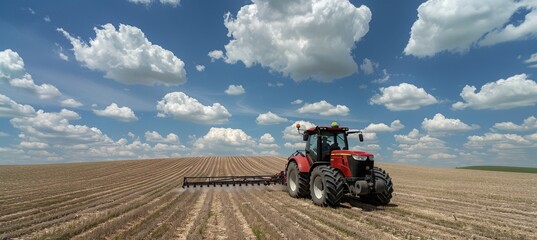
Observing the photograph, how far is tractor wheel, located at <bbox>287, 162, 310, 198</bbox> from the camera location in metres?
11.9

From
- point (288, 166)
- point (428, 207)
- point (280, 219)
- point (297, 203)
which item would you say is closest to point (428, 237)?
point (280, 219)

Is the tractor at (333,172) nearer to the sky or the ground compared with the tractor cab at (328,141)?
nearer to the ground

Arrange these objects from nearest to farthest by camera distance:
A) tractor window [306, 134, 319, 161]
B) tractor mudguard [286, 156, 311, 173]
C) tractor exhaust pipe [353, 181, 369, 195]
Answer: tractor exhaust pipe [353, 181, 369, 195] < tractor window [306, 134, 319, 161] < tractor mudguard [286, 156, 311, 173]

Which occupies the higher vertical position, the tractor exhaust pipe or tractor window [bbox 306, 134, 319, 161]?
tractor window [bbox 306, 134, 319, 161]

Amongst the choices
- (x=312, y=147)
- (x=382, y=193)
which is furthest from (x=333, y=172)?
(x=312, y=147)

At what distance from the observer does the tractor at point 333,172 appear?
948cm

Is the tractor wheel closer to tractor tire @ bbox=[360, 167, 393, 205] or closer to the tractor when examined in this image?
the tractor

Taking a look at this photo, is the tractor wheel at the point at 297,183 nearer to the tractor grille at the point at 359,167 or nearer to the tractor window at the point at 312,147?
the tractor window at the point at 312,147

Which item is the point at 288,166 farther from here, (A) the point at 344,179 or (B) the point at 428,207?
(B) the point at 428,207

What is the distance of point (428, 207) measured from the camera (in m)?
10.0

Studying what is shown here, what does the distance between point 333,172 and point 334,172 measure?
30mm

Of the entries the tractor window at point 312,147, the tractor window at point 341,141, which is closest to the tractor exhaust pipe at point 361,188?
the tractor window at point 341,141

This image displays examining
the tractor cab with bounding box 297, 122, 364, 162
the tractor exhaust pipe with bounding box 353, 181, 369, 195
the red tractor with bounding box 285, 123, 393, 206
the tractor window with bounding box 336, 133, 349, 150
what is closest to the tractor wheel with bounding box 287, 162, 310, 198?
the red tractor with bounding box 285, 123, 393, 206

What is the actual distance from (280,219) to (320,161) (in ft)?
12.5
